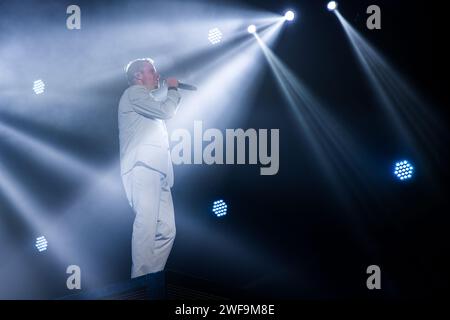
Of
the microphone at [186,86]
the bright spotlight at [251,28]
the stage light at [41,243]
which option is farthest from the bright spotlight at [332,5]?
the stage light at [41,243]

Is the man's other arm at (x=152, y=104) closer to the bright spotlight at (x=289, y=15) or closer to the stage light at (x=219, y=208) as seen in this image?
the stage light at (x=219, y=208)

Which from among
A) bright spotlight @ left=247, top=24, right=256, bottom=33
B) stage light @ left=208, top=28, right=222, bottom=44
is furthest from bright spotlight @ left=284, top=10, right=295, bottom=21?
stage light @ left=208, top=28, right=222, bottom=44

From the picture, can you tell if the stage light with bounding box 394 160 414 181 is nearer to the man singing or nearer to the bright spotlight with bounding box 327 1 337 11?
the bright spotlight with bounding box 327 1 337 11

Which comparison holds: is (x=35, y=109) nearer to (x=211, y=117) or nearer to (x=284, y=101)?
(x=211, y=117)

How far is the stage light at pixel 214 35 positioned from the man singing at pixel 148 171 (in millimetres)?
579

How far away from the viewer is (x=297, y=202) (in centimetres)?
555

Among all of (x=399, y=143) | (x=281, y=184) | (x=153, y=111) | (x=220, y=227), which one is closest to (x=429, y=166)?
(x=399, y=143)

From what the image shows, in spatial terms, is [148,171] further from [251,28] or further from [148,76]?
[251,28]

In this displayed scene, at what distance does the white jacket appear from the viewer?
208 inches

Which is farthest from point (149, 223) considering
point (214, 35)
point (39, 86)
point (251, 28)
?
point (251, 28)

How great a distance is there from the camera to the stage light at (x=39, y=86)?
225 inches

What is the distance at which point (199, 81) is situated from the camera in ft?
18.7

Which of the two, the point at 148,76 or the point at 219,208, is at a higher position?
the point at 148,76

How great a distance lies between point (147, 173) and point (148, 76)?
24.9 inches
